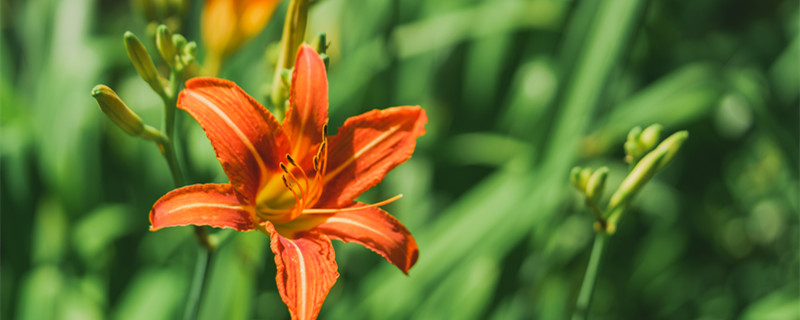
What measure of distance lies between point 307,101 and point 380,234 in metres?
0.16

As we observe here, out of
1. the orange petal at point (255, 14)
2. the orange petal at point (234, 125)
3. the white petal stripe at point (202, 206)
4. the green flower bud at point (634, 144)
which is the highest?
the orange petal at point (255, 14)

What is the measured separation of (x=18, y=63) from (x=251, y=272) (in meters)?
1.33

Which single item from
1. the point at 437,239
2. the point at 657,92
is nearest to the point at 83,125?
the point at 437,239

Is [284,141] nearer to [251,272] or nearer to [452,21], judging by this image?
[251,272]

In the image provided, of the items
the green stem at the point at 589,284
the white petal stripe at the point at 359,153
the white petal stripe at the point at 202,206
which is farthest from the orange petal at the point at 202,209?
the green stem at the point at 589,284

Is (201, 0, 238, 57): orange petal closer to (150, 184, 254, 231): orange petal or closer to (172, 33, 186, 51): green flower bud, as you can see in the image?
(172, 33, 186, 51): green flower bud

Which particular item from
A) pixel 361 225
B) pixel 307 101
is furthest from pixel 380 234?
pixel 307 101

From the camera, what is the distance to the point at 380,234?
613 mm

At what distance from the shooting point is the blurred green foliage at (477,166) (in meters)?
1.10

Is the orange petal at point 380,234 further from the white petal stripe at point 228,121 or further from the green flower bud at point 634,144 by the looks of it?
the green flower bud at point 634,144

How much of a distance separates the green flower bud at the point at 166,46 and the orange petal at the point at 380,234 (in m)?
0.27

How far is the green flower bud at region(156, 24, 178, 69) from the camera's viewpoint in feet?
2.15

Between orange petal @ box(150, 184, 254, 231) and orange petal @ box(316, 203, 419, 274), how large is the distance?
10cm

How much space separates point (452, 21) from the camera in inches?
60.4
